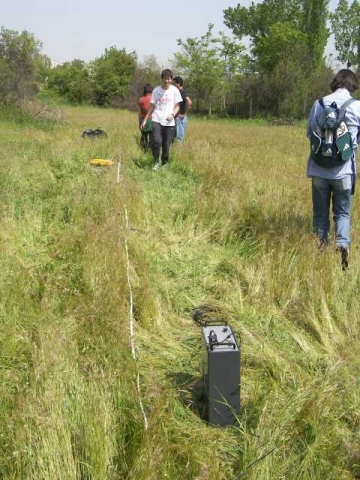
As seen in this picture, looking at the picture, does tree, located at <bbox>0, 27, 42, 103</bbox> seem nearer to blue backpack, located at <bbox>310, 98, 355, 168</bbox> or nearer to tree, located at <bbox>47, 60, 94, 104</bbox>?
blue backpack, located at <bbox>310, 98, 355, 168</bbox>

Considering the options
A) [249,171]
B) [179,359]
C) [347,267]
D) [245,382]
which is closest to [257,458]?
[245,382]

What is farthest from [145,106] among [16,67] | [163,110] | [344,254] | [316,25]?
[316,25]

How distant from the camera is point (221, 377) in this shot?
2.37 metres

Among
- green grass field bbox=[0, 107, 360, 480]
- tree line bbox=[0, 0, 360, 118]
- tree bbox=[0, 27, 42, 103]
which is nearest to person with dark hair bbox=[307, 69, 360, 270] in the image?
green grass field bbox=[0, 107, 360, 480]

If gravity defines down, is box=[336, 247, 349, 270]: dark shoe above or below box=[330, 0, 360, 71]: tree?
below

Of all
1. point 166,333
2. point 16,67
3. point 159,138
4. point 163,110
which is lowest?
point 166,333

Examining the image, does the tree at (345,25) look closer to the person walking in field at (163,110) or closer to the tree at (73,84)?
the tree at (73,84)

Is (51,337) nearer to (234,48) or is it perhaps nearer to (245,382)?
(245,382)

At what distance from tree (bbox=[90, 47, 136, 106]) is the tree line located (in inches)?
3.2

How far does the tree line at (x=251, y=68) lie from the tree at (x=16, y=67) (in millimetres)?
7102

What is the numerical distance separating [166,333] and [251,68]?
1690 inches

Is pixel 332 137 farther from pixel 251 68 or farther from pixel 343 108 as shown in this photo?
pixel 251 68

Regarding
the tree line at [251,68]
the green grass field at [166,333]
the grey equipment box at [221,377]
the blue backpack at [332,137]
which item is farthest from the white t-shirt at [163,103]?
the tree line at [251,68]

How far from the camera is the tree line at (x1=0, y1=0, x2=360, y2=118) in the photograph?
38062 millimetres
